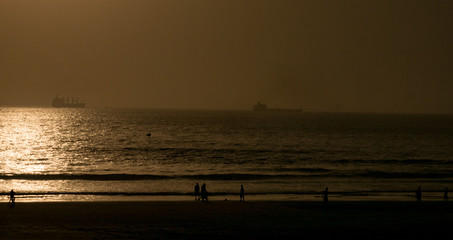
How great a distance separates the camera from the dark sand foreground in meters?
21.8

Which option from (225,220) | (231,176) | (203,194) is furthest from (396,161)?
(225,220)

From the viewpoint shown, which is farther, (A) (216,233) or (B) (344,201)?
(B) (344,201)

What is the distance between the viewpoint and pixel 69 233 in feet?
71.2

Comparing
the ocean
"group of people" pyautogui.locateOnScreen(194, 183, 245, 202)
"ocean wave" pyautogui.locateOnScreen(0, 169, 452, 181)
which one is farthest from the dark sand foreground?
"ocean wave" pyautogui.locateOnScreen(0, 169, 452, 181)

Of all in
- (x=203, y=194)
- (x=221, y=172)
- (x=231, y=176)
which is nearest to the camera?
(x=203, y=194)

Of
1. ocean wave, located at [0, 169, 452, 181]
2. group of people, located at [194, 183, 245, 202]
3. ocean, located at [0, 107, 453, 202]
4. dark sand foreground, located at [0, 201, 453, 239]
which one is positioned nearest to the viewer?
dark sand foreground, located at [0, 201, 453, 239]

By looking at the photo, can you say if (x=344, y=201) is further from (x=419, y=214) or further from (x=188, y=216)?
(x=188, y=216)

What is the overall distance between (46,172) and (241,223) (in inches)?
1306

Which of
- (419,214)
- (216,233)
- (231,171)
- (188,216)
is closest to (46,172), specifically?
(231,171)

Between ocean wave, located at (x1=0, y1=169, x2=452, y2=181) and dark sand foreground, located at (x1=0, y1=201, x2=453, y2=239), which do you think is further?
ocean wave, located at (x1=0, y1=169, x2=452, y2=181)

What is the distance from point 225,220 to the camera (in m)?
24.7

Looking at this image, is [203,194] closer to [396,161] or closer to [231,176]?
[231,176]

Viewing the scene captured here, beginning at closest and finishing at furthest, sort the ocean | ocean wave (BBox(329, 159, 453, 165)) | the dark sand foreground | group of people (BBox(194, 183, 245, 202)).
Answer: the dark sand foreground
group of people (BBox(194, 183, 245, 202))
the ocean
ocean wave (BBox(329, 159, 453, 165))

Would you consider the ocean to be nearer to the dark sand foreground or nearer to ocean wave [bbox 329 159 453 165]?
ocean wave [bbox 329 159 453 165]
